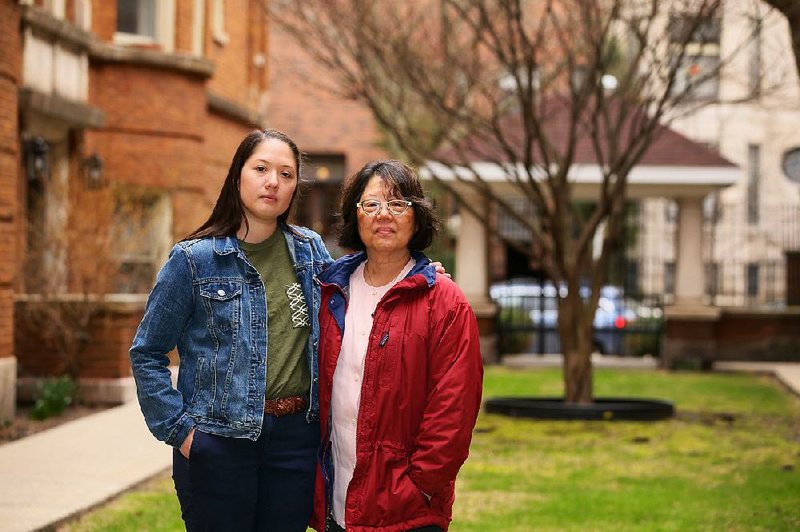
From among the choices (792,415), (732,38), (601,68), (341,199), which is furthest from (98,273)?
(732,38)

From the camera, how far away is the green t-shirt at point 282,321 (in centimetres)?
465

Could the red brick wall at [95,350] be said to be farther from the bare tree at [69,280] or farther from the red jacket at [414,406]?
Answer: the red jacket at [414,406]

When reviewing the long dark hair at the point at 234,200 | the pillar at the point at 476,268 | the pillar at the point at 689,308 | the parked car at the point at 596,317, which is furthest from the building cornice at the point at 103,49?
the long dark hair at the point at 234,200

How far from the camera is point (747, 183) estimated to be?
41.7 metres

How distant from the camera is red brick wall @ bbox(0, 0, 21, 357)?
43.1 feet

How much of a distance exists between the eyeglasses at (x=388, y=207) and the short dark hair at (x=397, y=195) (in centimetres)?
3

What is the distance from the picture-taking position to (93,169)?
18.5 m

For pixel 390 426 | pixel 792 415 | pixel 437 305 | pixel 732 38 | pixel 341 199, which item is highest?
pixel 732 38

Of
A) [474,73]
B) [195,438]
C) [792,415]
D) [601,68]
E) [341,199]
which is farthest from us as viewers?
[474,73]

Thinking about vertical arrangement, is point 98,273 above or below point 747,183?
below

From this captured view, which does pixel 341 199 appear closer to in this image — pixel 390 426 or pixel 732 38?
pixel 390 426

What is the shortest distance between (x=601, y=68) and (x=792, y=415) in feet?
16.8

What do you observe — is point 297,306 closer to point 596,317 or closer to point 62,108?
point 62,108

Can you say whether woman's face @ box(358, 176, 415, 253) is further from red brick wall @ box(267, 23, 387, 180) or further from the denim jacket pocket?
red brick wall @ box(267, 23, 387, 180)
